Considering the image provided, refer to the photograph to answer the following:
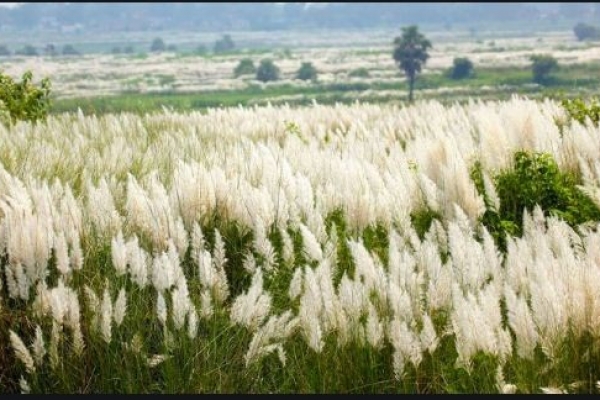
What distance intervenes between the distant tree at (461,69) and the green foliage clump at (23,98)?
146459 millimetres

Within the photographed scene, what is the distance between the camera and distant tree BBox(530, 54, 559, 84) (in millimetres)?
141250

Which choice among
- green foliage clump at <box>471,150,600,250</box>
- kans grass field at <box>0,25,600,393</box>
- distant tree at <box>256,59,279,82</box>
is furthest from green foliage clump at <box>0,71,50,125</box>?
distant tree at <box>256,59,279,82</box>

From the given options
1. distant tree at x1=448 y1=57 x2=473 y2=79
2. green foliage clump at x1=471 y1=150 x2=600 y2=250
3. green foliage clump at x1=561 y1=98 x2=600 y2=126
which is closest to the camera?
green foliage clump at x1=471 y1=150 x2=600 y2=250

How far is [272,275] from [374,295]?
729 mm

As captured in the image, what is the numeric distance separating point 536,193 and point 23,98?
9.26 metres

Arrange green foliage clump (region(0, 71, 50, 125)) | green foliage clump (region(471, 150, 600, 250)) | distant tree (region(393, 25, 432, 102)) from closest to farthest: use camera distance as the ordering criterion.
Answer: green foliage clump (region(471, 150, 600, 250)) < green foliage clump (region(0, 71, 50, 125)) < distant tree (region(393, 25, 432, 102))

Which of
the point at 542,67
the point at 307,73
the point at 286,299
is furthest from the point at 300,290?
the point at 307,73

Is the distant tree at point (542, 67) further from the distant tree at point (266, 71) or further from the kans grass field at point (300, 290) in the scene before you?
the kans grass field at point (300, 290)

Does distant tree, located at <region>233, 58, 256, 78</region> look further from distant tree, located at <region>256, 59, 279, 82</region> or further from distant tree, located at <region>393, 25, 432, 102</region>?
distant tree, located at <region>393, 25, 432, 102</region>

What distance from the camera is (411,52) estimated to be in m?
144

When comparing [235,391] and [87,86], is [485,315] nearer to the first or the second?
[235,391]

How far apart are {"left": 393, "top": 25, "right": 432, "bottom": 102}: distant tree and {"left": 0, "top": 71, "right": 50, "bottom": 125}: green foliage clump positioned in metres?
132

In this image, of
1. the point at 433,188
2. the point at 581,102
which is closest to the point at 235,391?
the point at 433,188

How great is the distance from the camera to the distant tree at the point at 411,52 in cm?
14350
